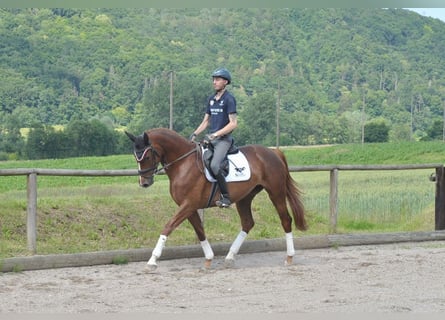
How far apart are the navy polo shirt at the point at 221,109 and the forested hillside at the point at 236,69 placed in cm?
2662

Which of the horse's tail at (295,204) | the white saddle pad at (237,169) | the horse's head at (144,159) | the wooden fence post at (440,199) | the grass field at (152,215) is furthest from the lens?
the wooden fence post at (440,199)

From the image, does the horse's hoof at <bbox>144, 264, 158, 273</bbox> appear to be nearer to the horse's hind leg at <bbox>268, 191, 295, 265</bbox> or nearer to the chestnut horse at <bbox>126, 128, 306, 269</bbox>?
the chestnut horse at <bbox>126, 128, 306, 269</bbox>

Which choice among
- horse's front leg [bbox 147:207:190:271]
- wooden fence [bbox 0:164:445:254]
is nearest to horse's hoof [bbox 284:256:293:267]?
horse's front leg [bbox 147:207:190:271]

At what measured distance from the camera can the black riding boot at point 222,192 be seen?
9.08m

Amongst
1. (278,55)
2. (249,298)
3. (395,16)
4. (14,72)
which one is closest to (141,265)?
(249,298)

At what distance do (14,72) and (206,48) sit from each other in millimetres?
19104

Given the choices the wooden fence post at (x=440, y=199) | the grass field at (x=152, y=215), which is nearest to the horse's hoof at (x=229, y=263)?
the grass field at (x=152, y=215)

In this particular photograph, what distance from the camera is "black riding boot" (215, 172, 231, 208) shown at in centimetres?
908

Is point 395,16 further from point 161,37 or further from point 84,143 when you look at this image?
point 84,143

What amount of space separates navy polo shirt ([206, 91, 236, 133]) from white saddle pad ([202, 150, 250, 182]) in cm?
43

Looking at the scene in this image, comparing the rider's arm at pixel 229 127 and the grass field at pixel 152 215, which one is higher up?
the rider's arm at pixel 229 127

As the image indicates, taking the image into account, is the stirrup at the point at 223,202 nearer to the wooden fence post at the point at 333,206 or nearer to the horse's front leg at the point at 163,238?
the horse's front leg at the point at 163,238

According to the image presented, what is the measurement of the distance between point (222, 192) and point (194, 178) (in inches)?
15.1

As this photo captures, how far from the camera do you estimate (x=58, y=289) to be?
24.8 feet
